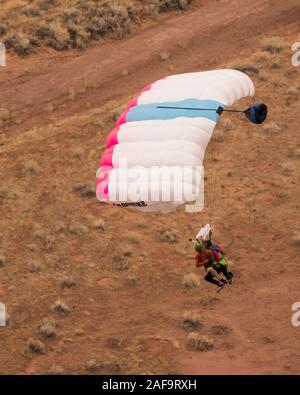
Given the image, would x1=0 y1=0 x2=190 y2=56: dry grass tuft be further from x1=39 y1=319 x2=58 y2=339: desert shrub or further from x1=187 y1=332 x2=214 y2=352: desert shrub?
x1=187 y1=332 x2=214 y2=352: desert shrub

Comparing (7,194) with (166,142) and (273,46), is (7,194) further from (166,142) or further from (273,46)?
(273,46)

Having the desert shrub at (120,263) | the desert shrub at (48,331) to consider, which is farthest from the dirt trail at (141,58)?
the desert shrub at (48,331)

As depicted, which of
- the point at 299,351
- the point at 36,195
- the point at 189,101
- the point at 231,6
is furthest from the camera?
the point at 231,6

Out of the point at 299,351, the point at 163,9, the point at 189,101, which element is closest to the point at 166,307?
the point at 299,351

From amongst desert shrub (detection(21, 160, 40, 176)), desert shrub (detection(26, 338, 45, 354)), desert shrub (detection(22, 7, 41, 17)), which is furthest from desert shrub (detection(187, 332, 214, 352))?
desert shrub (detection(22, 7, 41, 17))

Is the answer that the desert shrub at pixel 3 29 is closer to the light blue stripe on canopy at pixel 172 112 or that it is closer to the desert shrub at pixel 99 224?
the desert shrub at pixel 99 224

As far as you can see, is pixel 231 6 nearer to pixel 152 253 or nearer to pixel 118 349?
pixel 152 253

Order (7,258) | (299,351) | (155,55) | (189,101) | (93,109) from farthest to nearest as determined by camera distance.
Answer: (155,55)
(93,109)
(7,258)
(299,351)
(189,101)
